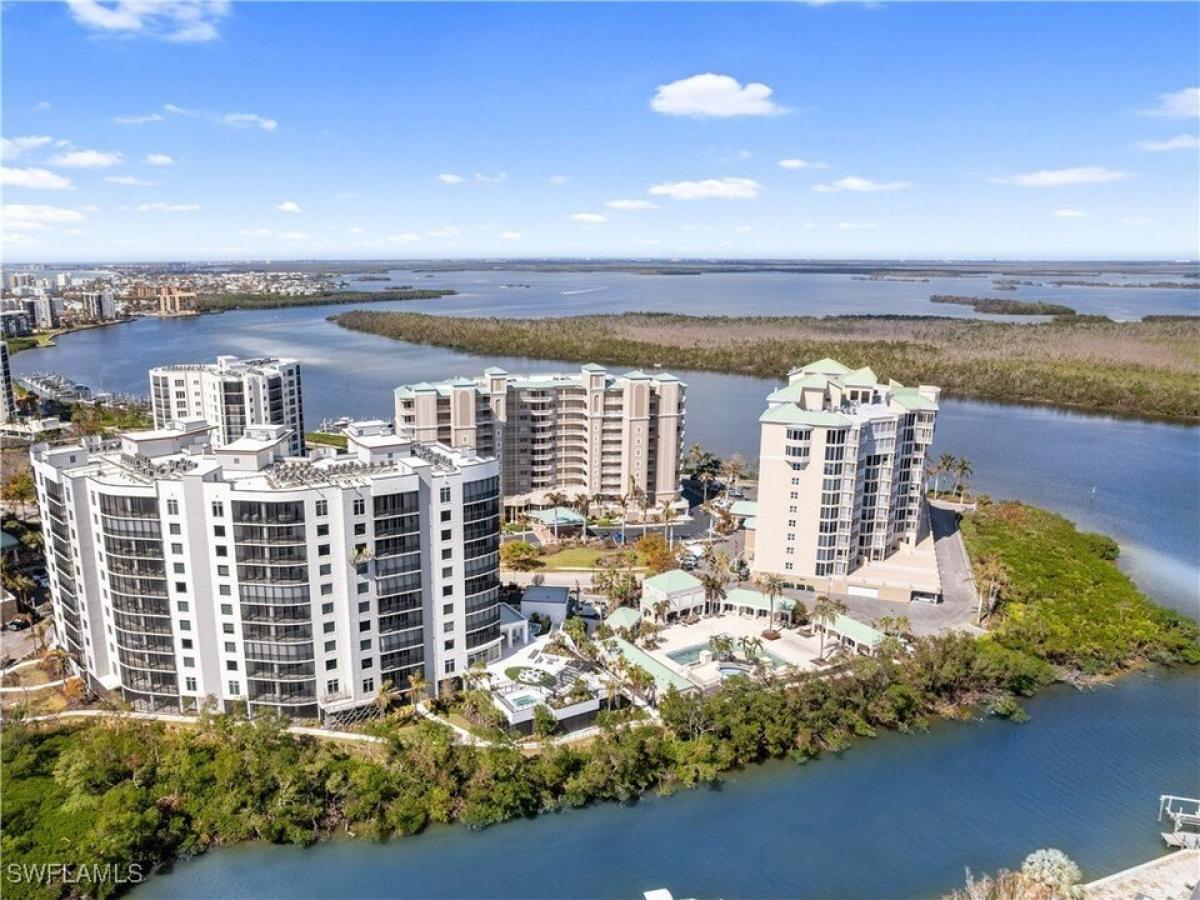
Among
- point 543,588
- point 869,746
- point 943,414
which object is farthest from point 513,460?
point 943,414

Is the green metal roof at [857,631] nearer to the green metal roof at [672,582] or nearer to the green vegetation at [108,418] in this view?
the green metal roof at [672,582]

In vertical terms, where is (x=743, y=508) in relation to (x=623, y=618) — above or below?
above

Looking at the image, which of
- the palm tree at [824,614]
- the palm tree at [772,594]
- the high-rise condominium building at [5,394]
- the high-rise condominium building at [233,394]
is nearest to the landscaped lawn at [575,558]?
the palm tree at [772,594]

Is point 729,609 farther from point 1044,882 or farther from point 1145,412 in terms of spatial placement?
point 1145,412

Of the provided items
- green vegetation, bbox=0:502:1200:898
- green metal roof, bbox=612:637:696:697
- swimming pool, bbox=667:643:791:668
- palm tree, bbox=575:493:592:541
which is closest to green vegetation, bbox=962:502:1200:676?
green vegetation, bbox=0:502:1200:898

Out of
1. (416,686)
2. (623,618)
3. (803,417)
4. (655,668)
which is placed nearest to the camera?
(416,686)

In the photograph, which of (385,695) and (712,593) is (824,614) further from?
(385,695)

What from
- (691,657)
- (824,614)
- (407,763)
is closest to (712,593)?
(691,657)
